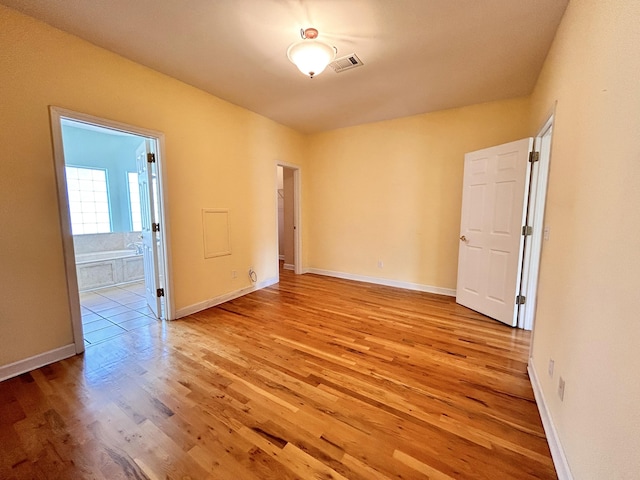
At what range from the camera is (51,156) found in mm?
2154

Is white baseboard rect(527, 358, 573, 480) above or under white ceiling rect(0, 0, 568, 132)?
under

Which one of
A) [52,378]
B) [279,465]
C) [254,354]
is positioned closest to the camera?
[279,465]

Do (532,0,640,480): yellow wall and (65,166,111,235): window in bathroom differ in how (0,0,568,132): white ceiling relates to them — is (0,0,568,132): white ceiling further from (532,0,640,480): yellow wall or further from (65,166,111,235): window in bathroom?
(65,166,111,235): window in bathroom

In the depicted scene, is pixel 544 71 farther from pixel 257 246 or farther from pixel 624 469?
pixel 257 246

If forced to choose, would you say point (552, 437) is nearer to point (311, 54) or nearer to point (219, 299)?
point (311, 54)

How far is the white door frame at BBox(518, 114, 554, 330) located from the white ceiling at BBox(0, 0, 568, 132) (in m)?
0.88

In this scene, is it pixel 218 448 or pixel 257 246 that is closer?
pixel 218 448

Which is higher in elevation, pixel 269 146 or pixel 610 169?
pixel 269 146

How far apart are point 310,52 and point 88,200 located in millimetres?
5027

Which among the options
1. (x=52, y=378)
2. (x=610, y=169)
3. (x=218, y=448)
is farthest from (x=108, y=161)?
(x=610, y=169)

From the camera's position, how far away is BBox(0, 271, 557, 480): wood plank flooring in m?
1.32

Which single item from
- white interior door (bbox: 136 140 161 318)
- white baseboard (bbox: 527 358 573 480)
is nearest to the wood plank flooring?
white baseboard (bbox: 527 358 573 480)

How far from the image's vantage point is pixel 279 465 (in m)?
1.31

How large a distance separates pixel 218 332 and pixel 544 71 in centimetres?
412
